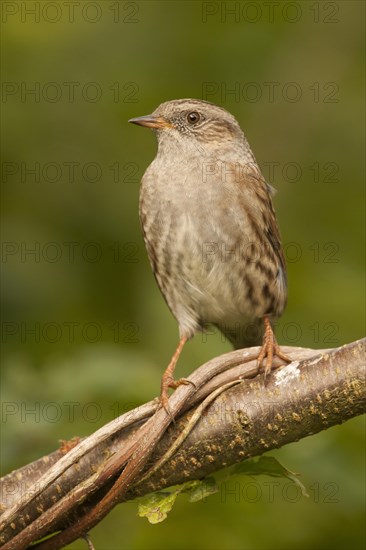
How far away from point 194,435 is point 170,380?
26.5 inches

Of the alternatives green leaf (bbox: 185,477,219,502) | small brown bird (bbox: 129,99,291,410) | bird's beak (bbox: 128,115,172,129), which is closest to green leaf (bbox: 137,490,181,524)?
green leaf (bbox: 185,477,219,502)

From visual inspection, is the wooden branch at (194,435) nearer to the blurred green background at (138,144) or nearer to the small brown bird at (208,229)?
the small brown bird at (208,229)

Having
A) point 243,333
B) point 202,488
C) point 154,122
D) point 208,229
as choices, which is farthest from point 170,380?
point 154,122

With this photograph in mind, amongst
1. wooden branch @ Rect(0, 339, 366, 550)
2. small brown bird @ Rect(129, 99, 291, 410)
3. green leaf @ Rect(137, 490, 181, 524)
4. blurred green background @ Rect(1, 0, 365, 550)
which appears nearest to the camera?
wooden branch @ Rect(0, 339, 366, 550)

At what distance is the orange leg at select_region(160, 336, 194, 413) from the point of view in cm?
281

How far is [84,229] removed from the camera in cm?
518

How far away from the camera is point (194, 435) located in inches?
109

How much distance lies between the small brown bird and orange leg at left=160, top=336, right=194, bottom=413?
12mm

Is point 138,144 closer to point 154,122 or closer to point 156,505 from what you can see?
point 154,122

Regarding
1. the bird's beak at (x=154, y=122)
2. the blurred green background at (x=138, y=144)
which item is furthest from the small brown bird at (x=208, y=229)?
the blurred green background at (x=138, y=144)

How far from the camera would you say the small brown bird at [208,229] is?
3.97m

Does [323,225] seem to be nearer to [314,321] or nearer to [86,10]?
[314,321]

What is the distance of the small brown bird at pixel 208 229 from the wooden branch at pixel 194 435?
0.93 meters

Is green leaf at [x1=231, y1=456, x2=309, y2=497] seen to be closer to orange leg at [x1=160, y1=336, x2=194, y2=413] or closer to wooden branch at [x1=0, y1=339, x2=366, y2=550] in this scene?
wooden branch at [x1=0, y1=339, x2=366, y2=550]
